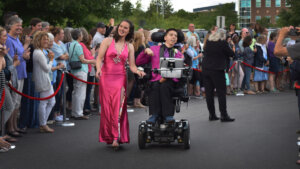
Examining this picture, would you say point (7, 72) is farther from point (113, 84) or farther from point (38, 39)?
point (113, 84)

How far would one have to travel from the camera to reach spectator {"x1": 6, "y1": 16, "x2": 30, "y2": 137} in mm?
9547

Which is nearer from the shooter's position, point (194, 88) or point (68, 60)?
point (68, 60)

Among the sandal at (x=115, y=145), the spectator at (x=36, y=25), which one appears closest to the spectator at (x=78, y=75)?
the spectator at (x=36, y=25)

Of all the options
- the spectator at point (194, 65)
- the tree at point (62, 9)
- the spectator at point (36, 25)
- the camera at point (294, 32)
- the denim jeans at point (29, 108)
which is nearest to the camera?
the camera at point (294, 32)

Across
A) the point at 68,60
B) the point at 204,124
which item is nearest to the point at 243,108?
the point at 204,124

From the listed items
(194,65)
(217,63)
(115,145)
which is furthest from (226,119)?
(194,65)

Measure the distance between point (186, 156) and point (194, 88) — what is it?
9285mm

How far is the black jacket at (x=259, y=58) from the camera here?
18.0 metres

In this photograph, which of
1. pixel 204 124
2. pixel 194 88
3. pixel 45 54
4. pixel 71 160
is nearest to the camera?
pixel 71 160

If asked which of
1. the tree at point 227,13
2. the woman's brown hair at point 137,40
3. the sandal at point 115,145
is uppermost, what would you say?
the tree at point 227,13

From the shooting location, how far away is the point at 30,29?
11430mm

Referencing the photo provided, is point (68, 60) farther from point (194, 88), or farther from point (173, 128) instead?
point (194, 88)

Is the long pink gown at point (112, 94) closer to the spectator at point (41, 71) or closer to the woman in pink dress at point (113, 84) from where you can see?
the woman in pink dress at point (113, 84)

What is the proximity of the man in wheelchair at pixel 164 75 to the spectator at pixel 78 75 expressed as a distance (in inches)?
141
